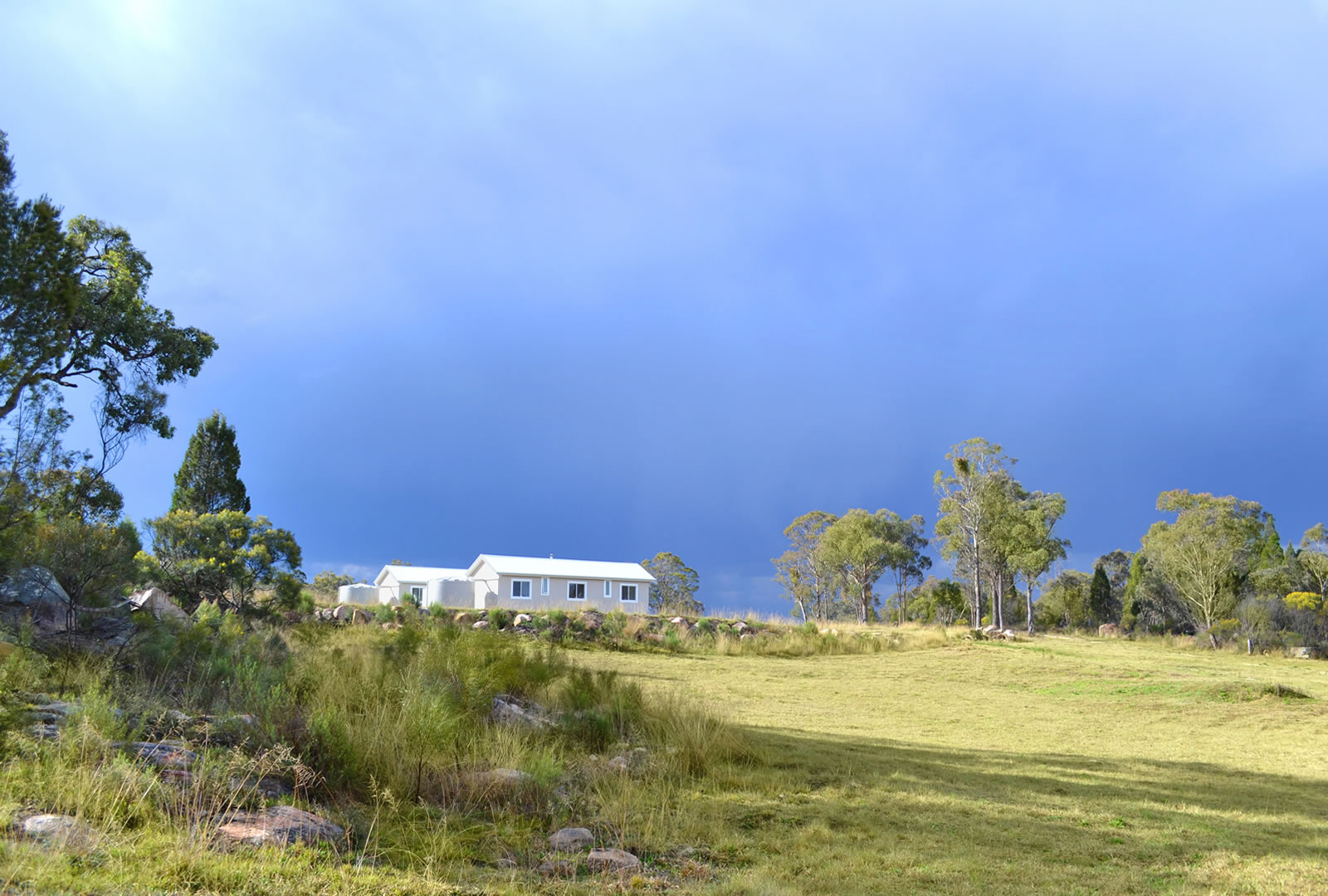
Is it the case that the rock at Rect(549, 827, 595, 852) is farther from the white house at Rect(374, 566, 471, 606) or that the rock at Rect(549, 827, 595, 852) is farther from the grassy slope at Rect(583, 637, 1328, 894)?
the white house at Rect(374, 566, 471, 606)

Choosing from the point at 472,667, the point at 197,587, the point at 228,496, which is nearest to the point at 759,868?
the point at 472,667

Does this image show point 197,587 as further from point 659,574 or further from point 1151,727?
point 659,574

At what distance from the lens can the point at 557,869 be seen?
456cm

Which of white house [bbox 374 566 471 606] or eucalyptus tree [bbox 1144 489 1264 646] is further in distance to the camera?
white house [bbox 374 566 471 606]

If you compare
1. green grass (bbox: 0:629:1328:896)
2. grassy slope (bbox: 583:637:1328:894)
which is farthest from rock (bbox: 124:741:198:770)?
grassy slope (bbox: 583:637:1328:894)

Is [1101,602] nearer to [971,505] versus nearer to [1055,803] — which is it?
[971,505]

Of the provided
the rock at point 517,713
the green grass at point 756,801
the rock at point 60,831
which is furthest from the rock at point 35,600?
the rock at point 60,831

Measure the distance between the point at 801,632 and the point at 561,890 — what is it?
2318cm

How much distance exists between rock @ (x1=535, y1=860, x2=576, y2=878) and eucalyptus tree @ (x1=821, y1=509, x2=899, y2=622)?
147 ft

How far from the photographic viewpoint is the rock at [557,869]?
4.50m

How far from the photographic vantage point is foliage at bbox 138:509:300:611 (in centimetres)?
1644

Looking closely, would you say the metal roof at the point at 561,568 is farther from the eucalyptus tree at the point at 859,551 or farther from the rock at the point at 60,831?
the rock at the point at 60,831

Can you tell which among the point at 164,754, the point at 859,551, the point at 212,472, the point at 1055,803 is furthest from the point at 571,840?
the point at 859,551

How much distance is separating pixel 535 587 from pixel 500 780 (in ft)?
114
